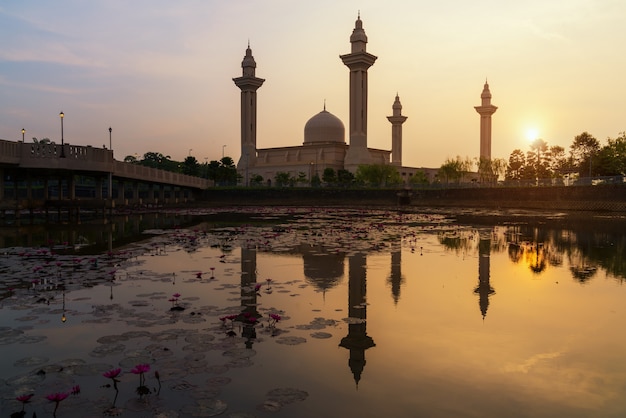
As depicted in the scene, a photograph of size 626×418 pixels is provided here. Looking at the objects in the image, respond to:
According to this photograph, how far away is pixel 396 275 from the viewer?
39.9 ft

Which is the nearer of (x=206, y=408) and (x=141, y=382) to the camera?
(x=206, y=408)

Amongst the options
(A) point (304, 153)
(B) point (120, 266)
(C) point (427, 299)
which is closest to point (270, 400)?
(C) point (427, 299)

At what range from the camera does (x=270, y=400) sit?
5066 millimetres

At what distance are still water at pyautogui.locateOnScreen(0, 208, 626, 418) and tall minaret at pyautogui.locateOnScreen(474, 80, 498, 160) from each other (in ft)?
341

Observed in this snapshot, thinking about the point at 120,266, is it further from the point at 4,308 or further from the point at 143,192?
the point at 143,192

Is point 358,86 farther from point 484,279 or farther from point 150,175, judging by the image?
point 484,279

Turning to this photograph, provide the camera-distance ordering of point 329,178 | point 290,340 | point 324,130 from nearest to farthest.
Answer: point 290,340
point 329,178
point 324,130

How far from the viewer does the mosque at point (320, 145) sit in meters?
91.4

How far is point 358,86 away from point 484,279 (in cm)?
7951

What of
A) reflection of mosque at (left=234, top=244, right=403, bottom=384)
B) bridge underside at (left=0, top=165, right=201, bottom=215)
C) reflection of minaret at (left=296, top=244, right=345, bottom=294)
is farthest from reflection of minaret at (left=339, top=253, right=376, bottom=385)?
bridge underside at (left=0, top=165, right=201, bottom=215)

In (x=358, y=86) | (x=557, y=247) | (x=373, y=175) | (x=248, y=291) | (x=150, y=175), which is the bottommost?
(x=248, y=291)

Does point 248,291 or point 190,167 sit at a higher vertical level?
point 190,167

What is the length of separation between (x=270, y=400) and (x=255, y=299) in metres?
4.46

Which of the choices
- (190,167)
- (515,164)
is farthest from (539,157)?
(190,167)
